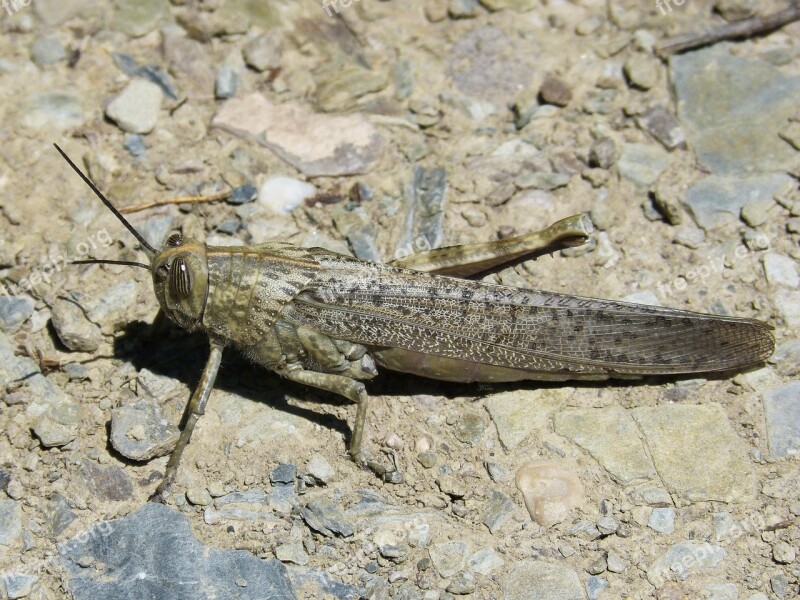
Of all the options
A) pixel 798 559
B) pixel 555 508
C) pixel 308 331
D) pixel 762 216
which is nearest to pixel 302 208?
pixel 308 331

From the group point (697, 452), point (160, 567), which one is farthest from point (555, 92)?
point (160, 567)

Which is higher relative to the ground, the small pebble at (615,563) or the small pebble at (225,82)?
the small pebble at (225,82)

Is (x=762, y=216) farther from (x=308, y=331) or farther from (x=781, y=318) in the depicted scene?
(x=308, y=331)

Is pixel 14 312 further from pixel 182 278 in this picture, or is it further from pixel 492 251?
pixel 492 251

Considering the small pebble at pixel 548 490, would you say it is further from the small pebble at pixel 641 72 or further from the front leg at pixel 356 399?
the small pebble at pixel 641 72

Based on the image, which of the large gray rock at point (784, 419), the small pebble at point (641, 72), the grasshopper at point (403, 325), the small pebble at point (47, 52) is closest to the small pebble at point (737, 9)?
the small pebble at point (641, 72)
